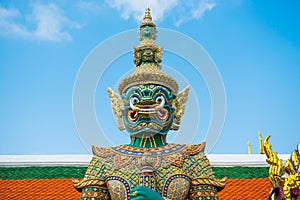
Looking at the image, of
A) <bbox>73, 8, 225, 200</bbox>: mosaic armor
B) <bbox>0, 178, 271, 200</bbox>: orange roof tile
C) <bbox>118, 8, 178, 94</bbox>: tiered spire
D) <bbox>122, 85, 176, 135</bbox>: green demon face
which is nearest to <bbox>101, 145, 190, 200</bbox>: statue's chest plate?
<bbox>73, 8, 225, 200</bbox>: mosaic armor

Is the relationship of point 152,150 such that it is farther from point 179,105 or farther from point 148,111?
point 179,105

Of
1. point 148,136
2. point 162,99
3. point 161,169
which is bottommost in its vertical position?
point 161,169

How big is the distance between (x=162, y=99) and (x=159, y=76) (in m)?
0.24

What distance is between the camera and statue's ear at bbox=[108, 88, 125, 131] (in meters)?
5.20

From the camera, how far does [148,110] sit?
16.0 feet

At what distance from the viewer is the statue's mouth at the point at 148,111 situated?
4.88 meters

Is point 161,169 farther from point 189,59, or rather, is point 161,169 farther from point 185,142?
point 189,59

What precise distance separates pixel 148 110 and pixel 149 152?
405 mm

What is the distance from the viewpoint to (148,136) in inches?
198

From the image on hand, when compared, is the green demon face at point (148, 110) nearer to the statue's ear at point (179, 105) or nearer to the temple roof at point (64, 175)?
the statue's ear at point (179, 105)

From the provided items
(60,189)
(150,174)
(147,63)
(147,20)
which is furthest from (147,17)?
(60,189)

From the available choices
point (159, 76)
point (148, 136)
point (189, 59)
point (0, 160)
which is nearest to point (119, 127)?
point (148, 136)

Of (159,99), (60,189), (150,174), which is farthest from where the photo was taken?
(60,189)

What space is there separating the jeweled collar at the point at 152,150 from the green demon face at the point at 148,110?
0.52 feet
